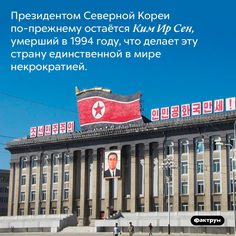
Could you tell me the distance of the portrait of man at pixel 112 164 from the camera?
Result: 87.4m

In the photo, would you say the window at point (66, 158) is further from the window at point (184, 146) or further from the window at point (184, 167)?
the window at point (184, 167)

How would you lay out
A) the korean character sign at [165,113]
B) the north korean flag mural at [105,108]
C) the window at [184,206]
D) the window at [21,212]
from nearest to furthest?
the window at [184,206] → the korean character sign at [165,113] → the north korean flag mural at [105,108] → the window at [21,212]

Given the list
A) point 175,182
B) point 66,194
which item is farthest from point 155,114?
point 66,194

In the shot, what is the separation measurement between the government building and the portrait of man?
1.26ft

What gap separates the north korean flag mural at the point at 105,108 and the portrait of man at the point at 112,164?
4.85 meters

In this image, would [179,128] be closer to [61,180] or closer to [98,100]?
[98,100]

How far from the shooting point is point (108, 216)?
285 ft

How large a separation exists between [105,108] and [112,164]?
9171 mm

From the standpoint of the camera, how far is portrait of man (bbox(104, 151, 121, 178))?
287 feet

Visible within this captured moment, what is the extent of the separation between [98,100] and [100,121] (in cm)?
357

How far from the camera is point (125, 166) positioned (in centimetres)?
8869

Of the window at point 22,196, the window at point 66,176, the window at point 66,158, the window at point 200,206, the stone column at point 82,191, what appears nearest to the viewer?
the window at point 200,206

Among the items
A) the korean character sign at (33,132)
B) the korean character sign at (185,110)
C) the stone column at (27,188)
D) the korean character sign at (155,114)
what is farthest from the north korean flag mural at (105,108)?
the stone column at (27,188)

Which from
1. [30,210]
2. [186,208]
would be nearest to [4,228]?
[30,210]
